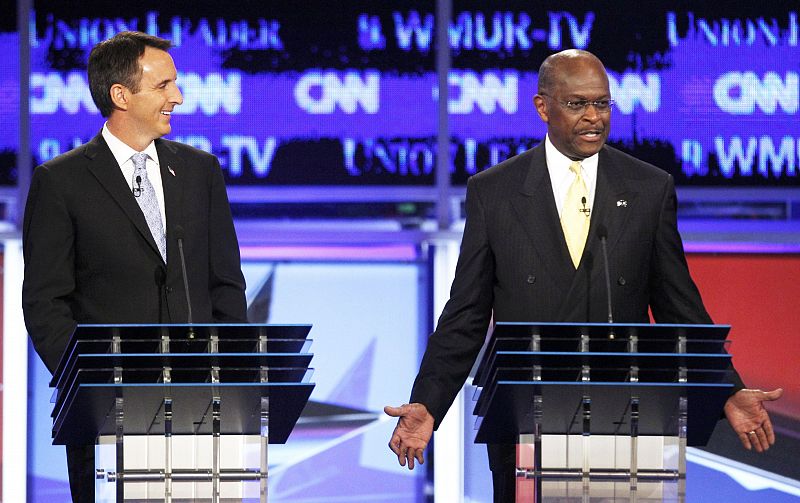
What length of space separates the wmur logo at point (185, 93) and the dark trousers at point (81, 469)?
271 cm

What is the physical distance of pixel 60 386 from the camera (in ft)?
8.95

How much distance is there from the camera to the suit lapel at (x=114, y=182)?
11.1 ft

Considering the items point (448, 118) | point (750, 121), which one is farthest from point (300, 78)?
point (750, 121)

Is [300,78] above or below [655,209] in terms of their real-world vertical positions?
above

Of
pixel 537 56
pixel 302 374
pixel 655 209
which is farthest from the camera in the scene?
pixel 537 56

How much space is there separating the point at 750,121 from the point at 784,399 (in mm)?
1148

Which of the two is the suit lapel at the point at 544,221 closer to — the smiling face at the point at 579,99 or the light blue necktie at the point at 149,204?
the smiling face at the point at 579,99

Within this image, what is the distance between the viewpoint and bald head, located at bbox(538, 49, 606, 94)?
3.33 m

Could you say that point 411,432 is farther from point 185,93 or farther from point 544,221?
point 185,93

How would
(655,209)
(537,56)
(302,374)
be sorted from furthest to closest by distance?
(537,56), (655,209), (302,374)

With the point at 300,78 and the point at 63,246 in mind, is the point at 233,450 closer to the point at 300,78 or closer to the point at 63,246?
the point at 63,246

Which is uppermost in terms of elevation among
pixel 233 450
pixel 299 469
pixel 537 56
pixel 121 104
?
pixel 537 56

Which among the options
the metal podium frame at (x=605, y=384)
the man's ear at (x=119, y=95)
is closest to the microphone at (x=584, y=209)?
the metal podium frame at (x=605, y=384)

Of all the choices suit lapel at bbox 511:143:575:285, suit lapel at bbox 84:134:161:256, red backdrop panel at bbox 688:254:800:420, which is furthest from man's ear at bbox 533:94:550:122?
red backdrop panel at bbox 688:254:800:420
